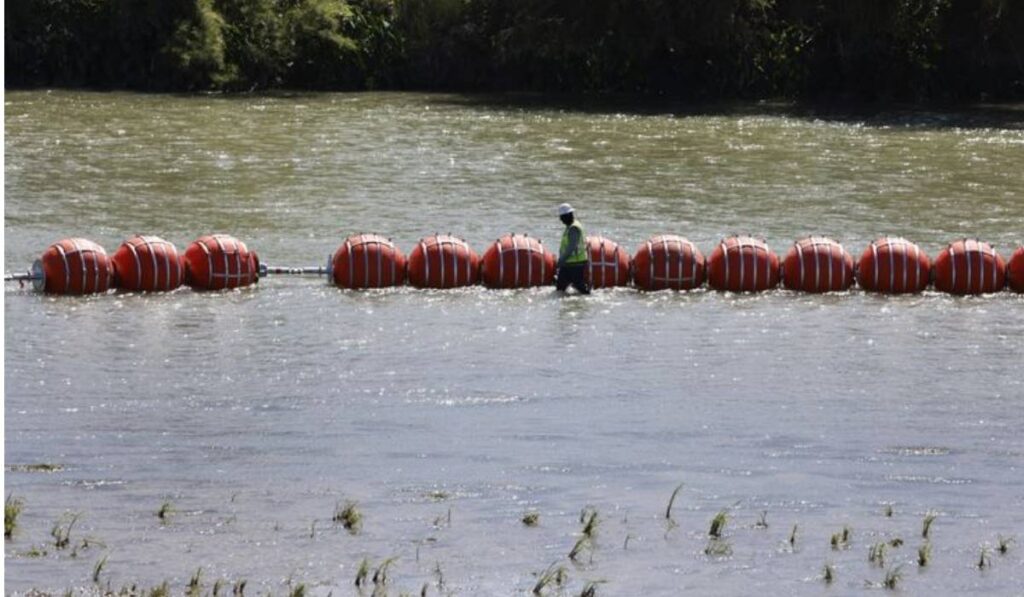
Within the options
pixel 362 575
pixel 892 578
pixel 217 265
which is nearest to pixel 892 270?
pixel 217 265

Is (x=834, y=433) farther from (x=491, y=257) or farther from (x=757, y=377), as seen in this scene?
(x=491, y=257)

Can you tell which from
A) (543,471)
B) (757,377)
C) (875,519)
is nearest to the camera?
(875,519)

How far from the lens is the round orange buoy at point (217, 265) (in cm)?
2656

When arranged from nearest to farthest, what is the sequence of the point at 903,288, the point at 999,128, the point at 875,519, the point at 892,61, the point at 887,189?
the point at 875,519 < the point at 903,288 < the point at 887,189 < the point at 999,128 < the point at 892,61

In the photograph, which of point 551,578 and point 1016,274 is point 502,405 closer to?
point 551,578

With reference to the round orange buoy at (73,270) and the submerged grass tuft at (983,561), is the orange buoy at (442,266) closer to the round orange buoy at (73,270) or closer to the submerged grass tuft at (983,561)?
the round orange buoy at (73,270)

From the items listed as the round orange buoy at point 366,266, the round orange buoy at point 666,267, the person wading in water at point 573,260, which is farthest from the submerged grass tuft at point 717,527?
the round orange buoy at point 366,266

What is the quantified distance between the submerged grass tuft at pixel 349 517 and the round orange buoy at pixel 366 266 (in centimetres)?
1175

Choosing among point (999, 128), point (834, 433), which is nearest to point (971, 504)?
point (834, 433)

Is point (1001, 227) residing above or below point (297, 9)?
below

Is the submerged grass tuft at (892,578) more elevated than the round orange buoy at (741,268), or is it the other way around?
the round orange buoy at (741,268)

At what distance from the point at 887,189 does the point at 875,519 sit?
2376cm

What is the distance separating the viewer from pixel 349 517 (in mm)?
15008

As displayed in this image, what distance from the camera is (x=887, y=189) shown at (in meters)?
38.5
